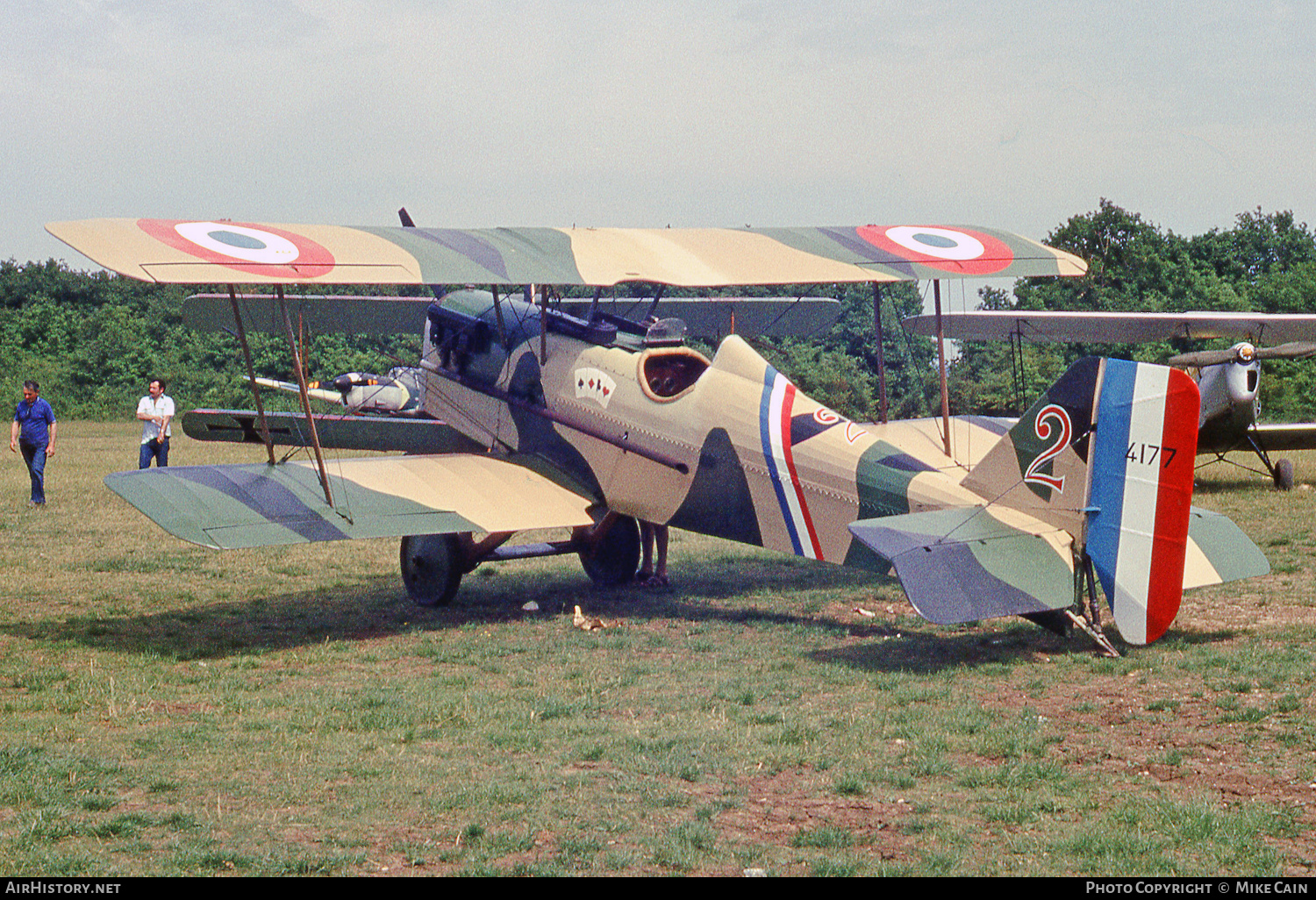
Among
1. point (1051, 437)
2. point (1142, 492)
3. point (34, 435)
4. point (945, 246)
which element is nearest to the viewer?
point (1142, 492)

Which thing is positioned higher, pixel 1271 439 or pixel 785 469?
pixel 785 469

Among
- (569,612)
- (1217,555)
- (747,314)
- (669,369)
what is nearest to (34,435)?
(747,314)

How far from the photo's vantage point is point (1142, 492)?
22.0ft

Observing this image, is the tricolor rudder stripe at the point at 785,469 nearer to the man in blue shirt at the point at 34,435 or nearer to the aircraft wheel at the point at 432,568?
the aircraft wheel at the point at 432,568

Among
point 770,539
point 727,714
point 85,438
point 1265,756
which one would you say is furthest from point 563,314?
point 85,438

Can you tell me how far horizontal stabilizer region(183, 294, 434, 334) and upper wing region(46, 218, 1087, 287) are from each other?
3120 millimetres

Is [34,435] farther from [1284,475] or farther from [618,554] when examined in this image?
[1284,475]

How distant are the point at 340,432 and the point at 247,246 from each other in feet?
12.1

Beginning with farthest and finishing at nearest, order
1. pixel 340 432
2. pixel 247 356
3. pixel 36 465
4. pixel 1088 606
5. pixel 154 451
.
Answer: pixel 154 451
pixel 36 465
pixel 340 432
pixel 247 356
pixel 1088 606

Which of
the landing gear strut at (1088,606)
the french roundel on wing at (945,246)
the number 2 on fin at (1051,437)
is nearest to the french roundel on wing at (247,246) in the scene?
the number 2 on fin at (1051,437)

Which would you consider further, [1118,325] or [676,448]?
[1118,325]
